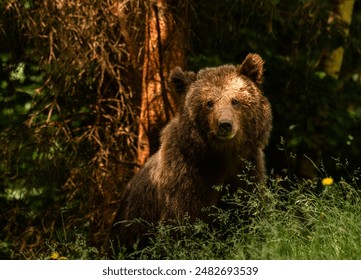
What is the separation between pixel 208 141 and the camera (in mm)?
6711

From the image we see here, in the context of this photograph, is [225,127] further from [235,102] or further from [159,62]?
[159,62]

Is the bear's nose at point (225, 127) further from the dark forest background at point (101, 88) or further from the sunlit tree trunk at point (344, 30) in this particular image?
the sunlit tree trunk at point (344, 30)

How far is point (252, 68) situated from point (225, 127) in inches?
29.7

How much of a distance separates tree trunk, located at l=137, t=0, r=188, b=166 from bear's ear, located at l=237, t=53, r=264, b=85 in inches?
55.7

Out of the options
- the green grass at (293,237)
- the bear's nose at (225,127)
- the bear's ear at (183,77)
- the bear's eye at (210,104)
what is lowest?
the green grass at (293,237)

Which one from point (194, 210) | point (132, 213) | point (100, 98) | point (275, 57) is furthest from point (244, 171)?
point (275, 57)

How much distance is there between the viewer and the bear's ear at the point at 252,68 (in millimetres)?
6867

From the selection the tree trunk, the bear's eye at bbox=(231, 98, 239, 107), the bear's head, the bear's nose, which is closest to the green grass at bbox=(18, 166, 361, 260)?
the bear's nose

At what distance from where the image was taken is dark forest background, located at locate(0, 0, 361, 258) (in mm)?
8156

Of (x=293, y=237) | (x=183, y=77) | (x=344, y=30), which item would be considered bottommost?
(x=293, y=237)

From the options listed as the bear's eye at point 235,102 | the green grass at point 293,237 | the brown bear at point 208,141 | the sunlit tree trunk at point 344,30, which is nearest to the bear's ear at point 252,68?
the brown bear at point 208,141

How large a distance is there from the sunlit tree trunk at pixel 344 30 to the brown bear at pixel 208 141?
3.22 meters

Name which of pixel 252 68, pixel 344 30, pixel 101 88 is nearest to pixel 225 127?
pixel 252 68

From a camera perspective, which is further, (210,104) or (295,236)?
(210,104)
